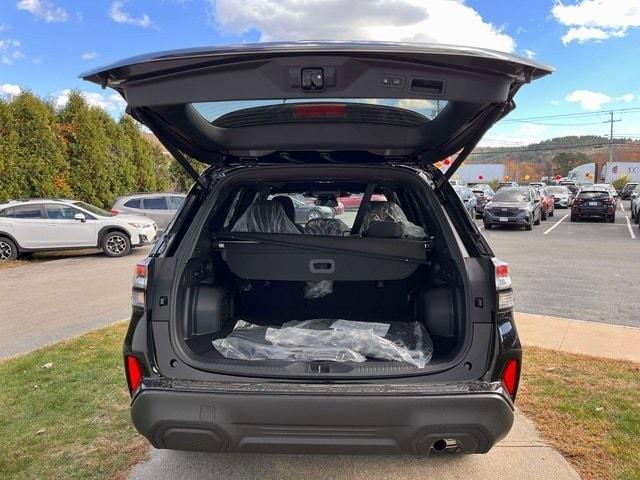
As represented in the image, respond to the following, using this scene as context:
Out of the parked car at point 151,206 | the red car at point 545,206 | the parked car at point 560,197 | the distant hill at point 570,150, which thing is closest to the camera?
the parked car at point 151,206

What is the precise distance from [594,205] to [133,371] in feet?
75.3

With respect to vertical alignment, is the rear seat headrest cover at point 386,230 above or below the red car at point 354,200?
below

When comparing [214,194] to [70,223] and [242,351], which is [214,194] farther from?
[70,223]

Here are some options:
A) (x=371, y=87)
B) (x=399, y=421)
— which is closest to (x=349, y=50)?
(x=371, y=87)

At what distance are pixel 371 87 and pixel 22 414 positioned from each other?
327 cm

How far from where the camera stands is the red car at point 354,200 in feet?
13.9

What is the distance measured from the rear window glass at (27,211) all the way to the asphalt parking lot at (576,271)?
10046mm

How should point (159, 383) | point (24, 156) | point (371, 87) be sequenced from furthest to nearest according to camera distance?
point (24, 156)
point (159, 383)
point (371, 87)

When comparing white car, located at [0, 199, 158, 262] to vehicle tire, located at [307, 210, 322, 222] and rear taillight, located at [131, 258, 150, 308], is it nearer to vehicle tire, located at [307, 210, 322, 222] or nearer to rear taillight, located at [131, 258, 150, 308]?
vehicle tire, located at [307, 210, 322, 222]

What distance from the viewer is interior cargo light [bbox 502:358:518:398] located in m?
2.36

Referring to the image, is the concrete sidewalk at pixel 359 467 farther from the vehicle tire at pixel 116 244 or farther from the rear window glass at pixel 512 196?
the rear window glass at pixel 512 196

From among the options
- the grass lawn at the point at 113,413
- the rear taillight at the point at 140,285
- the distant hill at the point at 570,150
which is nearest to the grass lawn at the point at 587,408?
the grass lawn at the point at 113,413

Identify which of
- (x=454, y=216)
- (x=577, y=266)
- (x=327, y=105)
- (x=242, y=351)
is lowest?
(x=577, y=266)

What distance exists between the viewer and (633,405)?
3.61m
